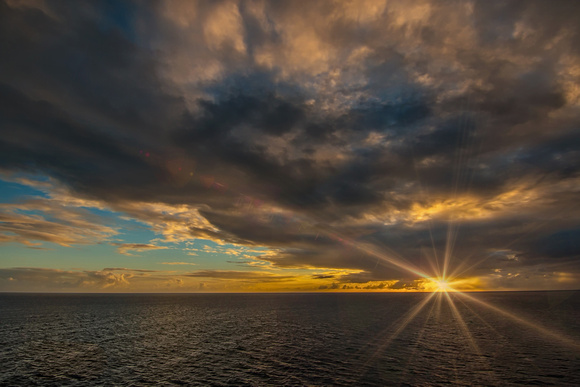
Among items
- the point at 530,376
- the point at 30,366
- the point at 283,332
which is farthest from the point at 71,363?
the point at 530,376

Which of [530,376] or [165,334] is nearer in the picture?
[530,376]

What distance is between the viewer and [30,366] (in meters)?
50.0

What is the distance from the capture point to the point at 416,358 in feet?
181

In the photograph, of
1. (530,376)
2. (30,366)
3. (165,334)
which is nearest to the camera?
(530,376)

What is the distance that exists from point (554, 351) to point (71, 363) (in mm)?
88103

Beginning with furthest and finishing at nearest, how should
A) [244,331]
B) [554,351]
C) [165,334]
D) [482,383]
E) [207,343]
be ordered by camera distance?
[244,331] < [165,334] < [207,343] < [554,351] < [482,383]

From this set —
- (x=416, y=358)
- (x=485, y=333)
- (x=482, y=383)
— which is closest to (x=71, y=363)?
(x=416, y=358)

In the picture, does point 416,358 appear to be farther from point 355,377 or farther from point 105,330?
point 105,330

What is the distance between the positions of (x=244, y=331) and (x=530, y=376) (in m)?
68.0

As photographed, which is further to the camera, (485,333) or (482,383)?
(485,333)

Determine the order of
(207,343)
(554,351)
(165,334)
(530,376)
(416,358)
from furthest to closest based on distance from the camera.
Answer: (165,334) < (207,343) < (554,351) < (416,358) < (530,376)

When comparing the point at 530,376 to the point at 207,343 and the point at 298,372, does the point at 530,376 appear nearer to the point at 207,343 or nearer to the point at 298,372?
the point at 298,372

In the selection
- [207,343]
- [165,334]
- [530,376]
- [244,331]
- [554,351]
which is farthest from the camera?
[244,331]

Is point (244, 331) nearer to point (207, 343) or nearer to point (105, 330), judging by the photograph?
point (207, 343)
